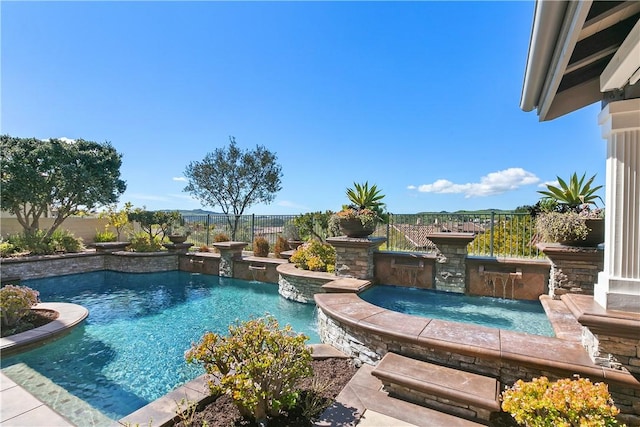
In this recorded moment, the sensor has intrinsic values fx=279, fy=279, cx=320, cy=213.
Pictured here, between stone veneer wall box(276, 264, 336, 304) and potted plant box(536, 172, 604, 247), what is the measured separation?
3954 millimetres

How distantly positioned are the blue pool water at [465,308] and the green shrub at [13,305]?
5879 mm

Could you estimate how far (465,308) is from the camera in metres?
4.84

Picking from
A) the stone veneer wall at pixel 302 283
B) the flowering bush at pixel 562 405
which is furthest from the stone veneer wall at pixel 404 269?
the flowering bush at pixel 562 405

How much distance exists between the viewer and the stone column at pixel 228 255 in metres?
9.20

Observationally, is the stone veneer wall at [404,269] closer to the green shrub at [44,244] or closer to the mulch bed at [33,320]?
the mulch bed at [33,320]

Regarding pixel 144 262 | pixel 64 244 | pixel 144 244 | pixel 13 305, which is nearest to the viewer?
pixel 13 305

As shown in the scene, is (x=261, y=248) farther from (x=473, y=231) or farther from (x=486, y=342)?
(x=486, y=342)

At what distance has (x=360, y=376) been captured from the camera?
2992mm

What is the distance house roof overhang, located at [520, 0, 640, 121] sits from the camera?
1639 millimetres

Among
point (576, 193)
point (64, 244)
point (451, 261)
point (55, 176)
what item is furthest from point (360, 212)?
Result: point (55, 176)

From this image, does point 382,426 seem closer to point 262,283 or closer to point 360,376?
point 360,376

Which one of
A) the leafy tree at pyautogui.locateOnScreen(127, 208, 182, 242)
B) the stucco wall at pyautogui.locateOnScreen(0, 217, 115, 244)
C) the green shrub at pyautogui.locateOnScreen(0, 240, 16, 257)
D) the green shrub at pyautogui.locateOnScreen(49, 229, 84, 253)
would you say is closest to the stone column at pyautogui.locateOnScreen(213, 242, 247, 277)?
the leafy tree at pyautogui.locateOnScreen(127, 208, 182, 242)

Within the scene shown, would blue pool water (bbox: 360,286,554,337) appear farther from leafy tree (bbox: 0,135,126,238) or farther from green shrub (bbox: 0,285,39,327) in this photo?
leafy tree (bbox: 0,135,126,238)

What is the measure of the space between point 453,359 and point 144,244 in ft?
39.7
